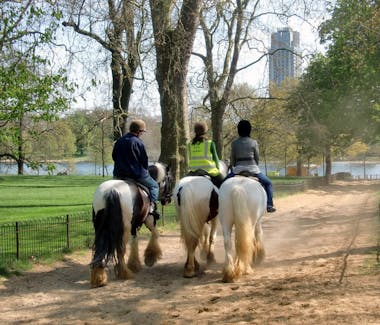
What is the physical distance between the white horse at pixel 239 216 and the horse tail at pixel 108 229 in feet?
5.69

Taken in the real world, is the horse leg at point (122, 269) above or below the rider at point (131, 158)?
below

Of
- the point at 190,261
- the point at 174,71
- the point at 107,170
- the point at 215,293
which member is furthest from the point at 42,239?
the point at 107,170

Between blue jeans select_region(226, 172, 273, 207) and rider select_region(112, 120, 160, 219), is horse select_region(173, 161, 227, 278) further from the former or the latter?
rider select_region(112, 120, 160, 219)

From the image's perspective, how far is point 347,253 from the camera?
Answer: 937 cm

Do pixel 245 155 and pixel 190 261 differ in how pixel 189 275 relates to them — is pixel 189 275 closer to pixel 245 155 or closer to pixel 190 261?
pixel 190 261

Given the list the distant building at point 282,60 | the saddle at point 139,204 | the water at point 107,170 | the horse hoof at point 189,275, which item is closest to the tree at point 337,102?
the distant building at point 282,60

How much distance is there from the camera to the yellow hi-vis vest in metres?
9.34

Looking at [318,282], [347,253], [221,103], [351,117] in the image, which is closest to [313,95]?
[351,117]

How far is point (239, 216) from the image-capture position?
8.08m

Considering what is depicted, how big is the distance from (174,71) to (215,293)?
33.0ft

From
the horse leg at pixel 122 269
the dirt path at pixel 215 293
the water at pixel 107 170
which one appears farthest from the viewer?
the water at pixel 107 170

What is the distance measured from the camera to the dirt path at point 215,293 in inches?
232

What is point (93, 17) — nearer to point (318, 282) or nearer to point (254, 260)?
point (254, 260)

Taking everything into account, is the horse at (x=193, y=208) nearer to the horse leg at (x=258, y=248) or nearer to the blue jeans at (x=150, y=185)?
the blue jeans at (x=150, y=185)
